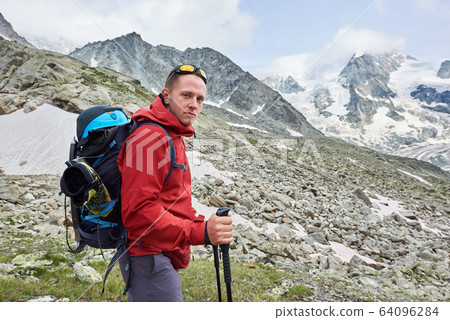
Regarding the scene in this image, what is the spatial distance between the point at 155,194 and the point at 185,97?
110cm

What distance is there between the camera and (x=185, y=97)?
104 inches

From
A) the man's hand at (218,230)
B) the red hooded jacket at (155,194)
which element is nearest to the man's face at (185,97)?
the red hooded jacket at (155,194)

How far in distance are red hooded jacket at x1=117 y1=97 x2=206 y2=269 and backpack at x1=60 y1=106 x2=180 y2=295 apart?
0.11 metres

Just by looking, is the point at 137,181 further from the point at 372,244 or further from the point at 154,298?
the point at 372,244

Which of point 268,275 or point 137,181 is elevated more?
point 137,181

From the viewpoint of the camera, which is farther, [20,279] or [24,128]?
[24,128]

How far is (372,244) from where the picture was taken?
1359 cm

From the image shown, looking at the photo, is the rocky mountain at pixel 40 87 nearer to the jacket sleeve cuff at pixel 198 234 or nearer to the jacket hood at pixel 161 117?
the jacket hood at pixel 161 117

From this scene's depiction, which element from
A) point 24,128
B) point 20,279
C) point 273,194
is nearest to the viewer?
point 20,279

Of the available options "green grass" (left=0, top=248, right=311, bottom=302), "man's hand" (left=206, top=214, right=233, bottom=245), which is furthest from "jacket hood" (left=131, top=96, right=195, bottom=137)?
"green grass" (left=0, top=248, right=311, bottom=302)

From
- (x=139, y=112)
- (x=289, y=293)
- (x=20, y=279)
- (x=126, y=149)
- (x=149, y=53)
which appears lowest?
(x=289, y=293)

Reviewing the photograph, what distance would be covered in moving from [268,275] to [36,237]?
8216 mm

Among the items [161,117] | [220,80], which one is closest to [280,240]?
[161,117]

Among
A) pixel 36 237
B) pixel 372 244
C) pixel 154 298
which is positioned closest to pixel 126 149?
pixel 154 298
